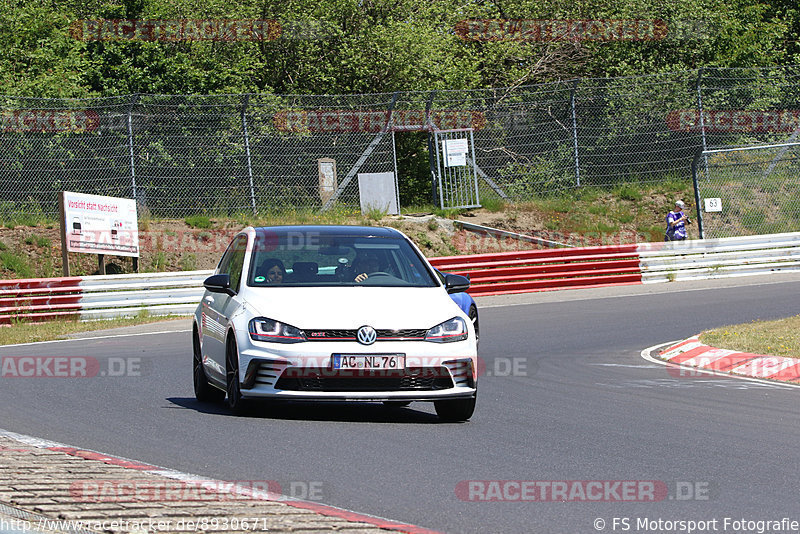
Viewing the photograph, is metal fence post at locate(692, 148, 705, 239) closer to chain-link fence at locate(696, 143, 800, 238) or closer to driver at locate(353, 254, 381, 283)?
chain-link fence at locate(696, 143, 800, 238)

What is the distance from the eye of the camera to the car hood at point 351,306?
27.7ft

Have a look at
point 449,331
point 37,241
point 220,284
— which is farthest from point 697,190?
point 220,284

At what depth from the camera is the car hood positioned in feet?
27.7

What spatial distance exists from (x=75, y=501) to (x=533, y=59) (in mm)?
34960

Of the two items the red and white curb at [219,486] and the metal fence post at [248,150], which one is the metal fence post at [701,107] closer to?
the metal fence post at [248,150]

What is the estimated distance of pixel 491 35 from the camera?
3831cm

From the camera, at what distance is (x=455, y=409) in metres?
8.94

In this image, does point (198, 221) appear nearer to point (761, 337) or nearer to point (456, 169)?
point (456, 169)

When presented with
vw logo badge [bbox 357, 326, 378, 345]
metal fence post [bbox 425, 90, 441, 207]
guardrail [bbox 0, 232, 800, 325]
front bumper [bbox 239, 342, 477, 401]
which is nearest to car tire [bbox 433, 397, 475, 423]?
front bumper [bbox 239, 342, 477, 401]

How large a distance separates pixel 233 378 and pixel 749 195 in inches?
825

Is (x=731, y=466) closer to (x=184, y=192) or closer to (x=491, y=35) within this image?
(x=184, y=192)

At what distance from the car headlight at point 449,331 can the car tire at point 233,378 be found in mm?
1433

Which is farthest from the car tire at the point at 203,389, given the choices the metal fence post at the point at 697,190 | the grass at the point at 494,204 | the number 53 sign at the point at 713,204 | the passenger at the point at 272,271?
the grass at the point at 494,204

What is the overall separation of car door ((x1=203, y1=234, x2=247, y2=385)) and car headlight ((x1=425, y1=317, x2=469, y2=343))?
1.53 metres
